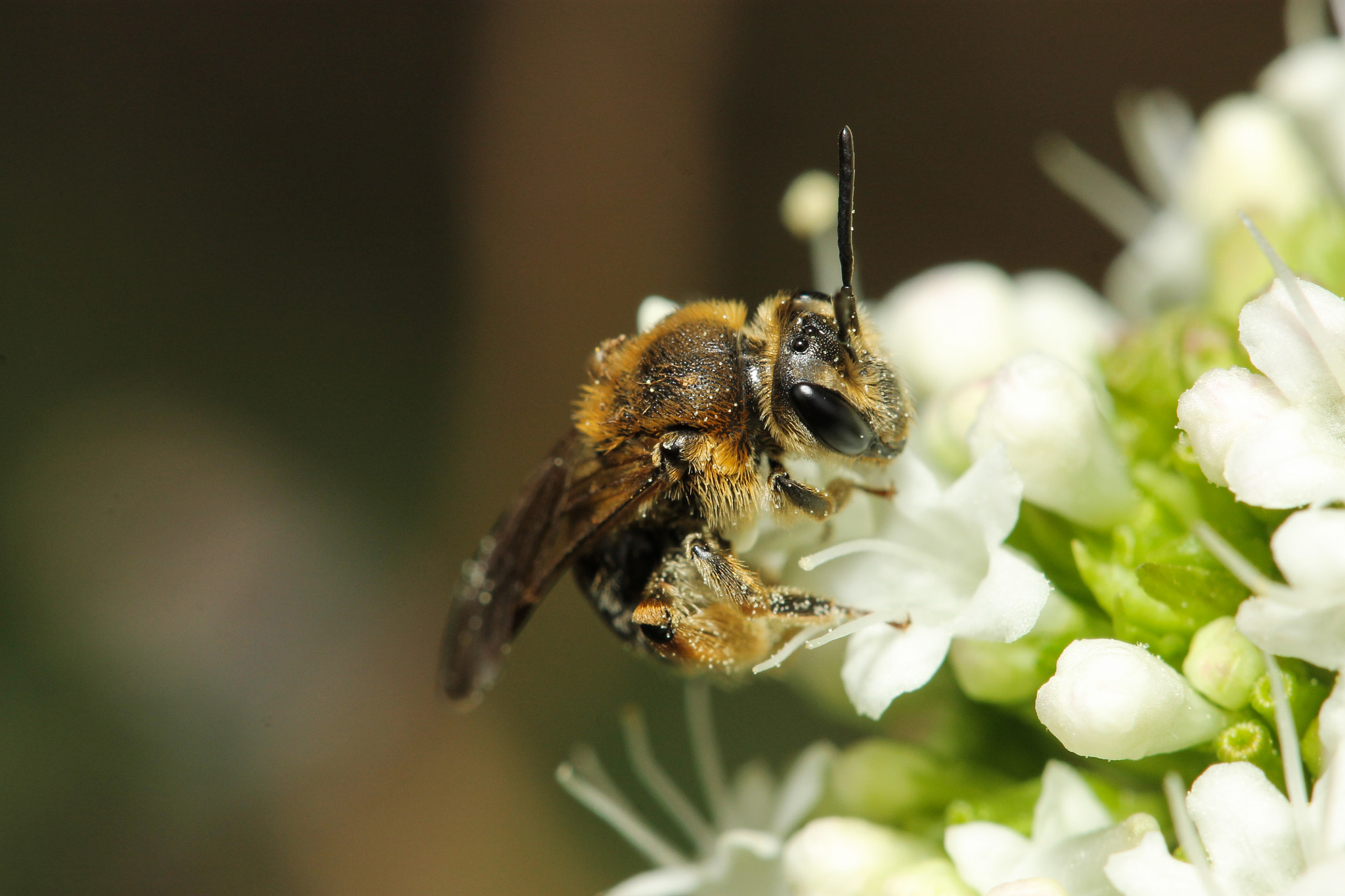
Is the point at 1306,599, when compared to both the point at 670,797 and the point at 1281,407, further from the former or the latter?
the point at 670,797

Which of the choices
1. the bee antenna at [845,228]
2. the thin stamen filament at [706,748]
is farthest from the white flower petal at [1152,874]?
the thin stamen filament at [706,748]

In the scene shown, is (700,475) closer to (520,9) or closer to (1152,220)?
(1152,220)

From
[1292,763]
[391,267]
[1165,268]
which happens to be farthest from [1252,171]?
[391,267]

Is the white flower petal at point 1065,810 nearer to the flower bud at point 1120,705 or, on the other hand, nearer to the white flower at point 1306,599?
the flower bud at point 1120,705

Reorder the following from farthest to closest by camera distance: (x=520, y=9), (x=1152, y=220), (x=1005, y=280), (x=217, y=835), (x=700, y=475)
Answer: (x=520, y=9)
(x=217, y=835)
(x=1152, y=220)
(x=1005, y=280)
(x=700, y=475)

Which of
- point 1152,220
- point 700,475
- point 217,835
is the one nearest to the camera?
point 700,475

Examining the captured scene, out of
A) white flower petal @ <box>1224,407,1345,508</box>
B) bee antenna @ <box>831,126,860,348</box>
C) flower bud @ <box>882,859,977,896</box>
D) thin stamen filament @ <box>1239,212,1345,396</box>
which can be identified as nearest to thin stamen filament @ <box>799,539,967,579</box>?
bee antenna @ <box>831,126,860,348</box>

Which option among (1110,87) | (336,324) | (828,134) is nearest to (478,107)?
(336,324)
